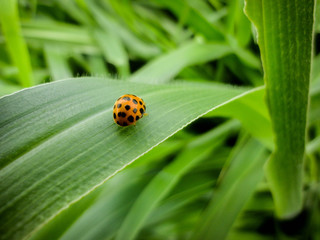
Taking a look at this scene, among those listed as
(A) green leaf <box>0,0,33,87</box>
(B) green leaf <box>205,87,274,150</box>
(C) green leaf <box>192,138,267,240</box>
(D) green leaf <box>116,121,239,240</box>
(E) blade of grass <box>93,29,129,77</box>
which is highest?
(A) green leaf <box>0,0,33,87</box>

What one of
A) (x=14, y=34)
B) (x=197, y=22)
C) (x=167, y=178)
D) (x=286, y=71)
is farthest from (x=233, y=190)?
(x=14, y=34)

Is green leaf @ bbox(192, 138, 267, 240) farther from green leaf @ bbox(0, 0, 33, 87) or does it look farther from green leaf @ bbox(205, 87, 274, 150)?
green leaf @ bbox(0, 0, 33, 87)

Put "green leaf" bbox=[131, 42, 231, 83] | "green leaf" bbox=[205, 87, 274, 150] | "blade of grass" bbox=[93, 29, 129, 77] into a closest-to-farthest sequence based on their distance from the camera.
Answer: "green leaf" bbox=[205, 87, 274, 150] → "green leaf" bbox=[131, 42, 231, 83] → "blade of grass" bbox=[93, 29, 129, 77]

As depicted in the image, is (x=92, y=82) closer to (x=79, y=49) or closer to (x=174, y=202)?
(x=174, y=202)

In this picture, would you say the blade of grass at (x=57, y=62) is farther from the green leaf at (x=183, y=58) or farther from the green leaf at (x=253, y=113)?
the green leaf at (x=253, y=113)

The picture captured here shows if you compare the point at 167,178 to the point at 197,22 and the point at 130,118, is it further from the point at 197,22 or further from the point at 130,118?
the point at 197,22

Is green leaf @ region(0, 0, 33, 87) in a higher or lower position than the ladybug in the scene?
higher

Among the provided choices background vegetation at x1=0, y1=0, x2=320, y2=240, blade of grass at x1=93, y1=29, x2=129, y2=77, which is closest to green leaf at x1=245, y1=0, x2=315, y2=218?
background vegetation at x1=0, y1=0, x2=320, y2=240

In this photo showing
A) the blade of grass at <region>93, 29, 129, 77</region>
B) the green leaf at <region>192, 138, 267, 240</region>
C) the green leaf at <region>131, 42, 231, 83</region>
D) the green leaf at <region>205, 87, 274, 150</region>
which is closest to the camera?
the green leaf at <region>205, 87, 274, 150</region>
